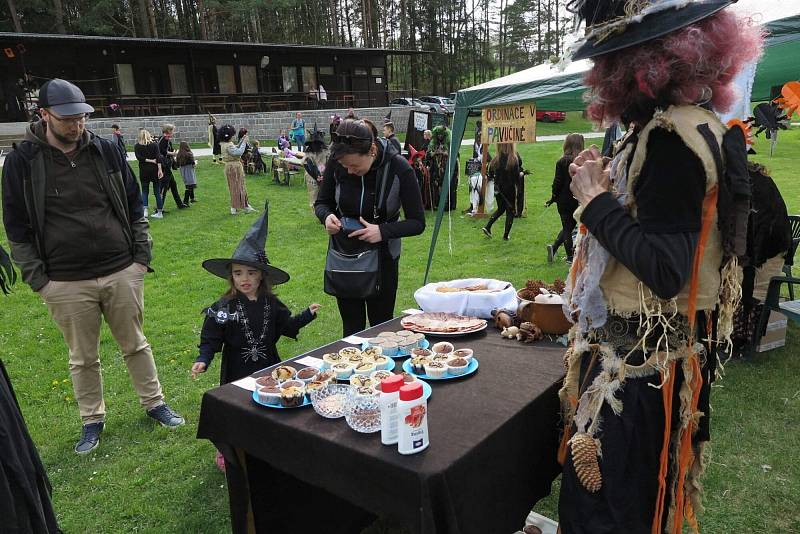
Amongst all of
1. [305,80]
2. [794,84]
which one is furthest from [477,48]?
[794,84]

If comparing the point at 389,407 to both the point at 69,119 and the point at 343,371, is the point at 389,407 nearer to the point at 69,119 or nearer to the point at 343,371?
the point at 343,371

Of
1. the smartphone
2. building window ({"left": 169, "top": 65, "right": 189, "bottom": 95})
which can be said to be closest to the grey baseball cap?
the smartphone

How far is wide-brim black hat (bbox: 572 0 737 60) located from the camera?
1.38 m

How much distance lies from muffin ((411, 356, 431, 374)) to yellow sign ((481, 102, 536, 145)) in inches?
125

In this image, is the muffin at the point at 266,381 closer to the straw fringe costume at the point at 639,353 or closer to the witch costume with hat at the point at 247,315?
the witch costume with hat at the point at 247,315

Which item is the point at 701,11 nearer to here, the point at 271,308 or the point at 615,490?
the point at 615,490

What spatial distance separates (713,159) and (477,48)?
2182 inches

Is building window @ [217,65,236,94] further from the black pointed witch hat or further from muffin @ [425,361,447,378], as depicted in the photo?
muffin @ [425,361,447,378]

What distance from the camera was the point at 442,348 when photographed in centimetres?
233

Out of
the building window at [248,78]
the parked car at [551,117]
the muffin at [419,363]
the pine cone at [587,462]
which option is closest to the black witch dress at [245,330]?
the muffin at [419,363]

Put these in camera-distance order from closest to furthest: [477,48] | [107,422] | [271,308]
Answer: [271,308]
[107,422]
[477,48]

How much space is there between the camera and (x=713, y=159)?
138cm

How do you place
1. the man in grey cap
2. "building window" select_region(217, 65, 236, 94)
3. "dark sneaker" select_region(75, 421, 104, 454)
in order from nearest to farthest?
the man in grey cap → "dark sneaker" select_region(75, 421, 104, 454) → "building window" select_region(217, 65, 236, 94)

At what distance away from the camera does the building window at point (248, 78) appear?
2816 centimetres
